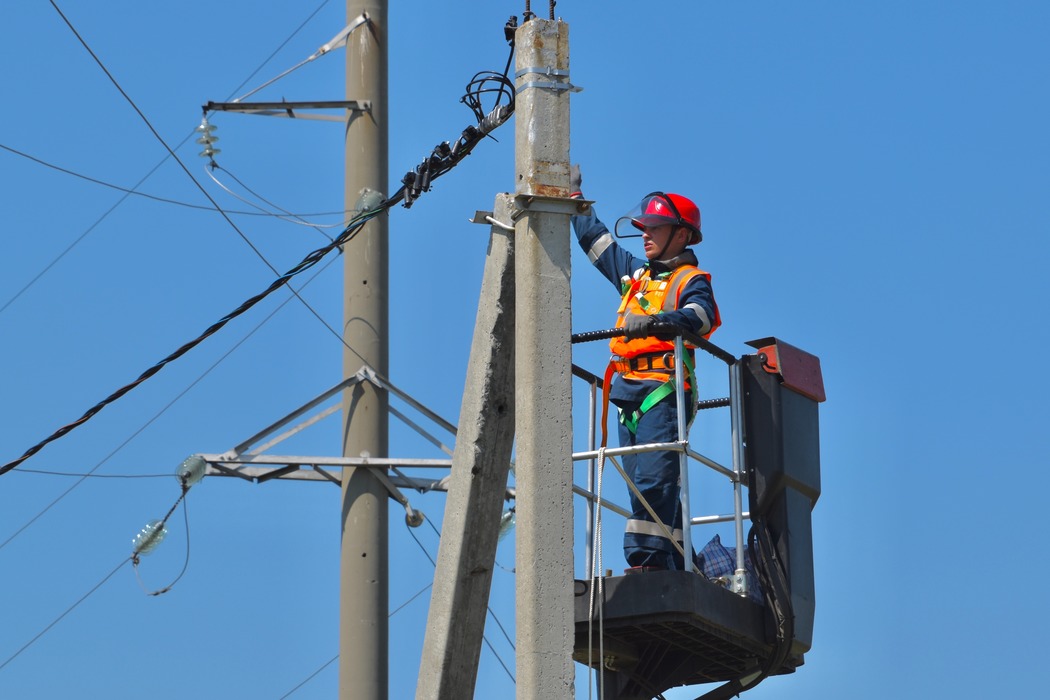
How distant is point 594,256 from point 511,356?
9.87 feet

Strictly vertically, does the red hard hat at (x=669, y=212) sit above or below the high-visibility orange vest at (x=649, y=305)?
above

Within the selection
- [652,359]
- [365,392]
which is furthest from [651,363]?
[365,392]

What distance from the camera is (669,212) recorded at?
35.2 feet

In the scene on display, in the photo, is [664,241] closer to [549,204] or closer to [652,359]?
[652,359]

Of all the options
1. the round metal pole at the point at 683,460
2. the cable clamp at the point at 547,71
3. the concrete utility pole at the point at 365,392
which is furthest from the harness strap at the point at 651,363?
the concrete utility pole at the point at 365,392

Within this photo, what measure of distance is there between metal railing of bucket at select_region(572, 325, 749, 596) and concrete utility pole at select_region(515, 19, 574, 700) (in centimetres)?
163

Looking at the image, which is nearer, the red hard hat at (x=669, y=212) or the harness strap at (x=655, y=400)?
the harness strap at (x=655, y=400)

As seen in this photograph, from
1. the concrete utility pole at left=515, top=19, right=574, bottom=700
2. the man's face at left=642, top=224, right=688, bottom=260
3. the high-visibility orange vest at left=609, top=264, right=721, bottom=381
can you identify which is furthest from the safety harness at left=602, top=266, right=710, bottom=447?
the concrete utility pole at left=515, top=19, right=574, bottom=700

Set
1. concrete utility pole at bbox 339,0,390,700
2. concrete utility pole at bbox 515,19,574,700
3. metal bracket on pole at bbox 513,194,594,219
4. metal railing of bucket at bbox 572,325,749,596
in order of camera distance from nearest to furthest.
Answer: concrete utility pole at bbox 515,19,574,700 < metal bracket on pole at bbox 513,194,594,219 < metal railing of bucket at bbox 572,325,749,596 < concrete utility pole at bbox 339,0,390,700

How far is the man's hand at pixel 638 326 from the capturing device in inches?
382

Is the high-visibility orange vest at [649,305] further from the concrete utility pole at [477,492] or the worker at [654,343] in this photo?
the concrete utility pole at [477,492]

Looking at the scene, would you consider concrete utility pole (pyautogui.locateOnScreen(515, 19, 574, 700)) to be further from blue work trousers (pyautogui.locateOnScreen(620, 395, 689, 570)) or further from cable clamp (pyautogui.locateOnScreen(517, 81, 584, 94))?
blue work trousers (pyautogui.locateOnScreen(620, 395, 689, 570))

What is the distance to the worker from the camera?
9.99 meters

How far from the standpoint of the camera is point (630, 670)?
1031cm
